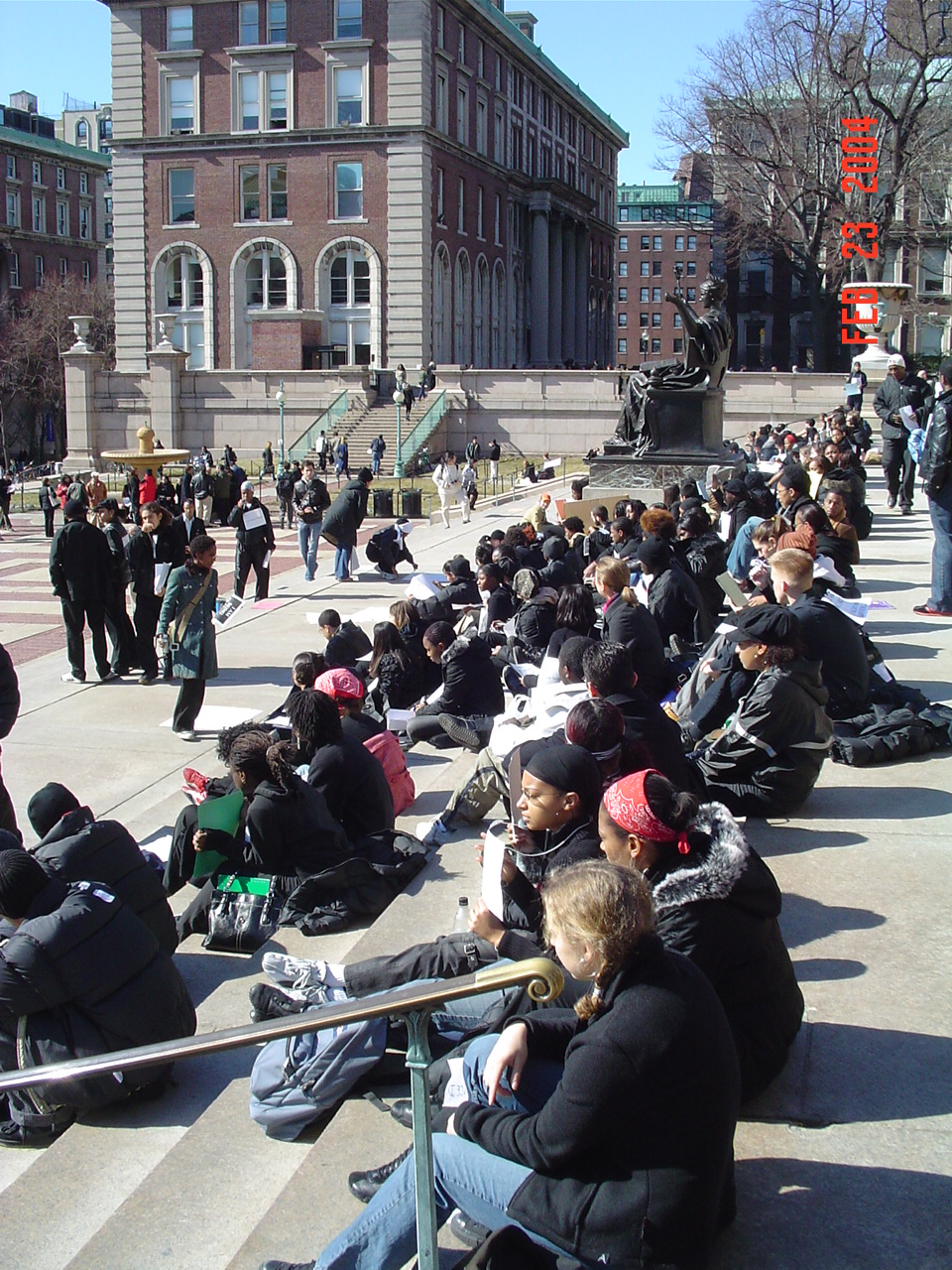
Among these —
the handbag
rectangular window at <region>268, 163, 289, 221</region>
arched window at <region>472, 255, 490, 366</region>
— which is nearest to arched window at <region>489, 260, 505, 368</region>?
arched window at <region>472, 255, 490, 366</region>

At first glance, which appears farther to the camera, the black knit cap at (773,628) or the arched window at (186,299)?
the arched window at (186,299)

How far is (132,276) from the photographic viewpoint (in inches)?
2361

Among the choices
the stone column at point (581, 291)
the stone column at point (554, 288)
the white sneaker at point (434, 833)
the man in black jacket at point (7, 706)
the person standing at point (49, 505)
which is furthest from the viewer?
the stone column at point (581, 291)

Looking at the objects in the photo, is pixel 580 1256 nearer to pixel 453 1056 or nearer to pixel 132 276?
pixel 453 1056

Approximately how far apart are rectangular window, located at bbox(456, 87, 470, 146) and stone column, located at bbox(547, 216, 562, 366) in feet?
52.6

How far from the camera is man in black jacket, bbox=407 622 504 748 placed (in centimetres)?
1009

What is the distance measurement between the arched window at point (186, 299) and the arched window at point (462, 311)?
478 inches

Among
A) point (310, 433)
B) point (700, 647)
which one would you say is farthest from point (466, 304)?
point (700, 647)

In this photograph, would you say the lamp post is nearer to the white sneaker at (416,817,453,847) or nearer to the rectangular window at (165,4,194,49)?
the rectangular window at (165,4,194,49)

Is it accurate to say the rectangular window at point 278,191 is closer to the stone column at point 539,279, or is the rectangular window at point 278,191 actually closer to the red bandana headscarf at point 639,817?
the stone column at point 539,279

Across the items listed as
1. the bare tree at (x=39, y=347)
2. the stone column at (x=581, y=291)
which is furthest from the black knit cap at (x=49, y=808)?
the stone column at (x=581, y=291)

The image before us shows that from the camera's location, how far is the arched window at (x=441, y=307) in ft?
194

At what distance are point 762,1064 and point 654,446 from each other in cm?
1771

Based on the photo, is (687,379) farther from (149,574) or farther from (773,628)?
(773,628)
